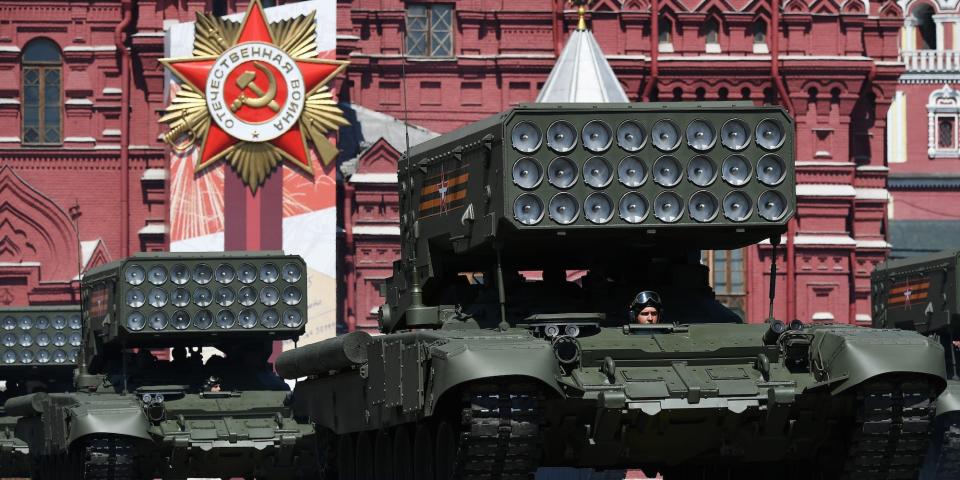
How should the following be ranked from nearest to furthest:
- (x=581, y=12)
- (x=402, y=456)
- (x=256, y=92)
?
(x=402, y=456), (x=256, y=92), (x=581, y=12)

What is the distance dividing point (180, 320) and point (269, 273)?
1158 mm

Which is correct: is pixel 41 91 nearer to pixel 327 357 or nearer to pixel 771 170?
pixel 327 357

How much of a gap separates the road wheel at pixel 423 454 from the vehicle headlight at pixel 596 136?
8.13ft

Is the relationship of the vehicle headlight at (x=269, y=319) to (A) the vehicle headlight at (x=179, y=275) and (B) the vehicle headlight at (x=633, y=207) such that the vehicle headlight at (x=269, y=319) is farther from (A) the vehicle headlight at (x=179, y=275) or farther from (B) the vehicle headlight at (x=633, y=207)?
(B) the vehicle headlight at (x=633, y=207)

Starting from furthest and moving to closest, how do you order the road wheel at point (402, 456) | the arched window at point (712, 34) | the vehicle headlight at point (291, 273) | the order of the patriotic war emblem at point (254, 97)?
1. the arched window at point (712, 34)
2. the order of the patriotic war emblem at point (254, 97)
3. the vehicle headlight at point (291, 273)
4. the road wheel at point (402, 456)

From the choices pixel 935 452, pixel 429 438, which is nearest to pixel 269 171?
pixel 935 452

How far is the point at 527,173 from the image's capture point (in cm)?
1769

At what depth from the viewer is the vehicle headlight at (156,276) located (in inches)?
1088

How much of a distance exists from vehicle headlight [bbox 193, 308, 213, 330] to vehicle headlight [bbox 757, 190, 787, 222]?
35.5 feet

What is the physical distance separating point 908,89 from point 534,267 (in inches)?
2445

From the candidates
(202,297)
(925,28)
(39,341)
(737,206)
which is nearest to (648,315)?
(737,206)

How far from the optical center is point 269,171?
44.0 m

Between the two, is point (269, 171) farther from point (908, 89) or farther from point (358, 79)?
point (908, 89)

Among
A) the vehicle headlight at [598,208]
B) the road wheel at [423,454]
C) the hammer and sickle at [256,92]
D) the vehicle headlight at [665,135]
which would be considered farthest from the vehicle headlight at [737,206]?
the hammer and sickle at [256,92]
